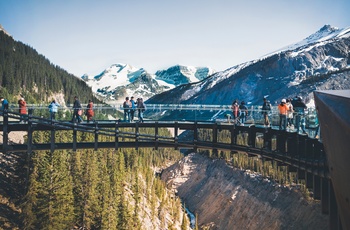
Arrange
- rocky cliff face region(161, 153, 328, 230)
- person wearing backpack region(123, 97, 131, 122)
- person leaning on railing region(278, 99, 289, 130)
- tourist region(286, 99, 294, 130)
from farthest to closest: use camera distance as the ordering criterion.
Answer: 1. rocky cliff face region(161, 153, 328, 230)
2. person wearing backpack region(123, 97, 131, 122)
3. tourist region(286, 99, 294, 130)
4. person leaning on railing region(278, 99, 289, 130)

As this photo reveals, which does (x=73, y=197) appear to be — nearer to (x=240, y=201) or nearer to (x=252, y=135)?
(x=252, y=135)

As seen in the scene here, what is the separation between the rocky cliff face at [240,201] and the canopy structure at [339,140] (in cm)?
7076

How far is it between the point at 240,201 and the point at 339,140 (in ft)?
307

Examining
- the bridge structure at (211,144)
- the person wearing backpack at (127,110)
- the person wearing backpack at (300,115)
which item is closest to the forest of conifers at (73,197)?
the person wearing backpack at (127,110)

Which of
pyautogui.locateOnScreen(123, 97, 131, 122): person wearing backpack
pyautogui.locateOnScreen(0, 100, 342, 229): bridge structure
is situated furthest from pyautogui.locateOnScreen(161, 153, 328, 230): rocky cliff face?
pyautogui.locateOnScreen(123, 97, 131, 122): person wearing backpack

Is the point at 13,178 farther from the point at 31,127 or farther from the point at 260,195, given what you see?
the point at 260,195

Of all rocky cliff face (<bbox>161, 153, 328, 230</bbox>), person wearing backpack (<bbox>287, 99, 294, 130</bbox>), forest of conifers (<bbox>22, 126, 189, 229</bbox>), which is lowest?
rocky cliff face (<bbox>161, 153, 328, 230</bbox>)

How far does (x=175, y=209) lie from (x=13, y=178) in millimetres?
41598

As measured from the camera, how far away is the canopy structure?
15.1ft

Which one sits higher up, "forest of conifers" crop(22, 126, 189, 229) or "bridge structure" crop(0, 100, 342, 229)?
"bridge structure" crop(0, 100, 342, 229)

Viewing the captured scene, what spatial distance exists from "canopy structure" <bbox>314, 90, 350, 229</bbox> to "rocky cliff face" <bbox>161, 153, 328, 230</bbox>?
232 feet

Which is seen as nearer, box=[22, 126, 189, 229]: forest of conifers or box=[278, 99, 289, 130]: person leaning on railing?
box=[278, 99, 289, 130]: person leaning on railing

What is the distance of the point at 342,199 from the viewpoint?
5.07 metres

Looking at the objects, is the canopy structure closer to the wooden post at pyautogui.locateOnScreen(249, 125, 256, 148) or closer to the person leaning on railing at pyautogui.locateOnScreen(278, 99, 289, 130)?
the person leaning on railing at pyautogui.locateOnScreen(278, 99, 289, 130)
